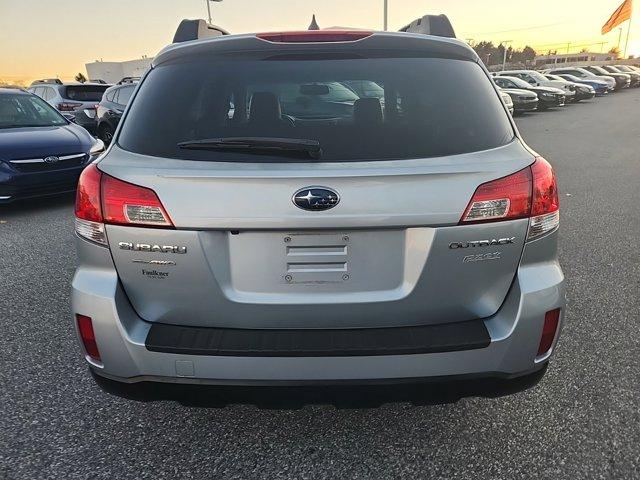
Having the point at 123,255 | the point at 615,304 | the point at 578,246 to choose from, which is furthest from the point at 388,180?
the point at 578,246

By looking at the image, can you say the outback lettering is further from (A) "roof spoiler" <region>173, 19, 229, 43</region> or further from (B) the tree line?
(B) the tree line

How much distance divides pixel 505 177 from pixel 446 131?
302 millimetres

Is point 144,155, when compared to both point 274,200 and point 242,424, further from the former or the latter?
point 242,424

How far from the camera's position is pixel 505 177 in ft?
6.05

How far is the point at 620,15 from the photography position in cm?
4534

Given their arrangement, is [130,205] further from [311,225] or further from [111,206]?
[311,225]

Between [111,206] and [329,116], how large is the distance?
1033mm

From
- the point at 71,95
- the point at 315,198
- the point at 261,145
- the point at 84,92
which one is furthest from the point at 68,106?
the point at 315,198

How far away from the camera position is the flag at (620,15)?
44.9m

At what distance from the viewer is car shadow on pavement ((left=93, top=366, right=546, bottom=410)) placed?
73.3 inches

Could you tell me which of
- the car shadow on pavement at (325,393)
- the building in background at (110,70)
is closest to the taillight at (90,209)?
the car shadow on pavement at (325,393)

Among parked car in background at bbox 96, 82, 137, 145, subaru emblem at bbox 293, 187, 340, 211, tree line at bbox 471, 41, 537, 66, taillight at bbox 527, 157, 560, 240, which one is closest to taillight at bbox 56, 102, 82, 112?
parked car in background at bbox 96, 82, 137, 145

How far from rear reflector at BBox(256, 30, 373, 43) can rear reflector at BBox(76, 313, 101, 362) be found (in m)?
1.36

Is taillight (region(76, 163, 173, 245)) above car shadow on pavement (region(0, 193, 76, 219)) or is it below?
above
